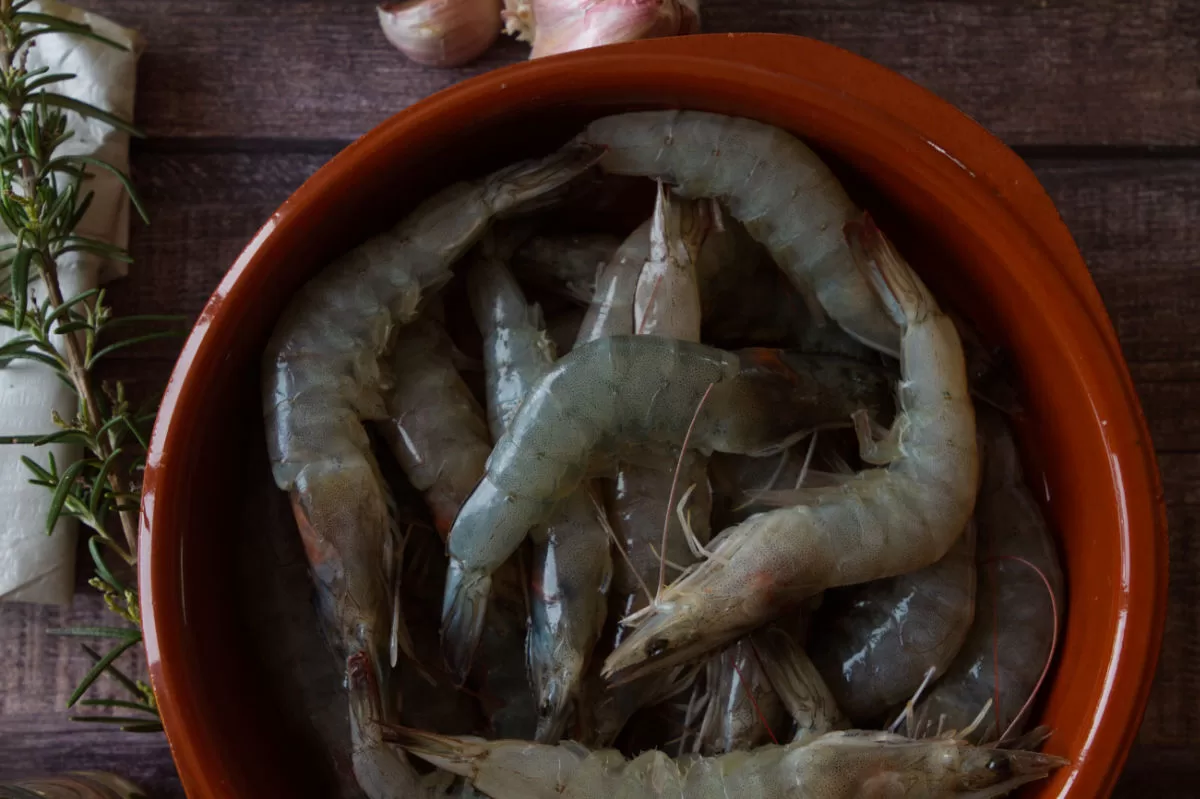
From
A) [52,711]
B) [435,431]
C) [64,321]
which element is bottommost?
[52,711]

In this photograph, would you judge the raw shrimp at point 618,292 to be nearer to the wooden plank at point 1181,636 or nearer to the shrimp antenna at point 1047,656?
the shrimp antenna at point 1047,656

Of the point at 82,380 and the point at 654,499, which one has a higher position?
the point at 82,380

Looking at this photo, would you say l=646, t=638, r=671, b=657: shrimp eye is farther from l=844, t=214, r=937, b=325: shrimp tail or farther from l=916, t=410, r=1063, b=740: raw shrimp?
l=844, t=214, r=937, b=325: shrimp tail

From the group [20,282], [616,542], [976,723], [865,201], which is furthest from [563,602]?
[20,282]

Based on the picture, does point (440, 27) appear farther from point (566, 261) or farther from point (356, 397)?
point (356, 397)

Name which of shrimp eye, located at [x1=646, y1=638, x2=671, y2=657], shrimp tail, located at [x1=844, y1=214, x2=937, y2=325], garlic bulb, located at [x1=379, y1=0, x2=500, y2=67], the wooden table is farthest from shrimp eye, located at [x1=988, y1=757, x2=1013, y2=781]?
garlic bulb, located at [x1=379, y1=0, x2=500, y2=67]

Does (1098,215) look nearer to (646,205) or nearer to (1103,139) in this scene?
(1103,139)
